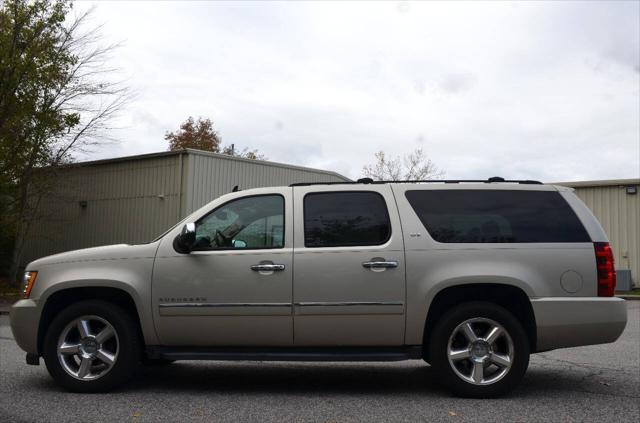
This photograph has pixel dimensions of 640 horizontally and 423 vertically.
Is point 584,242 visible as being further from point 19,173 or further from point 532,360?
point 19,173

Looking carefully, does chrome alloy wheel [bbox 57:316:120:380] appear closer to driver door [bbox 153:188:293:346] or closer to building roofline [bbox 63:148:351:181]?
driver door [bbox 153:188:293:346]

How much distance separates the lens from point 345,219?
251 inches

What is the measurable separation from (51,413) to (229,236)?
208cm

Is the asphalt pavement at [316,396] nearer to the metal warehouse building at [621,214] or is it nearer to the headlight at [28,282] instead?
the headlight at [28,282]

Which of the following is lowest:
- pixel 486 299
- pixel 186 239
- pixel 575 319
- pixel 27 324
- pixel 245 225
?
pixel 27 324

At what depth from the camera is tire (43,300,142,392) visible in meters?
6.20

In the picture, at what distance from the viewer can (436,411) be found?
5555 mm

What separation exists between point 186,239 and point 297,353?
1.40 meters

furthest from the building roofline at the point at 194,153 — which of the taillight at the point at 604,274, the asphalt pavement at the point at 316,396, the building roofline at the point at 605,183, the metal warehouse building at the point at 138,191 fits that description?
the taillight at the point at 604,274

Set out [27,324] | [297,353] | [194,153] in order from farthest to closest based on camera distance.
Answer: [194,153]
[27,324]
[297,353]

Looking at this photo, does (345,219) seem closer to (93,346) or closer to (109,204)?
(93,346)

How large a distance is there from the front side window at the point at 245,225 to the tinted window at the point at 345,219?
0.94ft

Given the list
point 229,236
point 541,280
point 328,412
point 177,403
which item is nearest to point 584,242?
point 541,280

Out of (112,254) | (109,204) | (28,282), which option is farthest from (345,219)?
(109,204)
